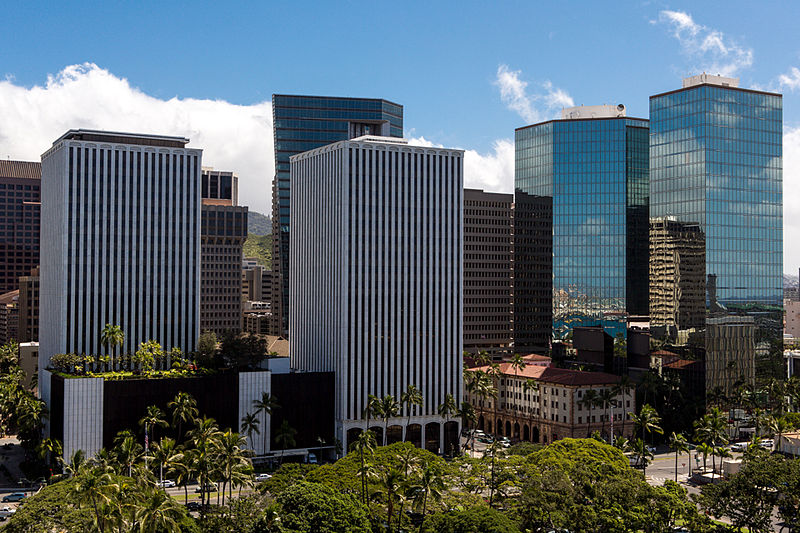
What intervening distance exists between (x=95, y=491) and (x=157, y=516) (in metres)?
8.40

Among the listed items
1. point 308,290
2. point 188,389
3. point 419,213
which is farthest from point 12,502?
point 419,213

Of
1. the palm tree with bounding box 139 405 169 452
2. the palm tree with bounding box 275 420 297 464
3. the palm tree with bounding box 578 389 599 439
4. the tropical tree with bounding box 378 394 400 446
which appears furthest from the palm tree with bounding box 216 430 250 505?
the palm tree with bounding box 578 389 599 439

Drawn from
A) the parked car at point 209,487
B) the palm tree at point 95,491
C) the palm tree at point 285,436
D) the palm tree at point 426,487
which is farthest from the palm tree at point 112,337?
the palm tree at point 426,487

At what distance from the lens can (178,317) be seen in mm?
185625

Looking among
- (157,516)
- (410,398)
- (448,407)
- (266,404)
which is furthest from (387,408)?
(157,516)

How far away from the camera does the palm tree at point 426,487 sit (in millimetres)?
105438

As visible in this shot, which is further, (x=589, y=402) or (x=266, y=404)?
(x=589, y=402)

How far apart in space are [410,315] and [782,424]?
72.8 metres

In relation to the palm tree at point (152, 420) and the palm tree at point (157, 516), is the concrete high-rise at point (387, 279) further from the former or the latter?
the palm tree at point (157, 516)

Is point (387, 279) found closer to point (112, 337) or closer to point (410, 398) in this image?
point (410, 398)

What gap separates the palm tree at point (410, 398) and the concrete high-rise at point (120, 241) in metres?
47.3

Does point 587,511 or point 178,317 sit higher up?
point 178,317

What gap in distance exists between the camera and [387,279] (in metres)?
179

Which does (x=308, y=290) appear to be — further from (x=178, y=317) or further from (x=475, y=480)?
Answer: (x=475, y=480)
